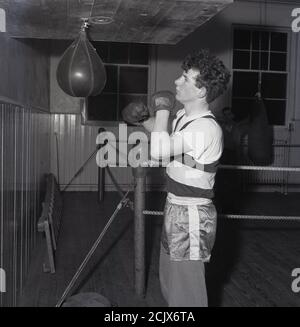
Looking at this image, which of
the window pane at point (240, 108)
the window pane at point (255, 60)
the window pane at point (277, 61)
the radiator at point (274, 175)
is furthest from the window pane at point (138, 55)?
the radiator at point (274, 175)

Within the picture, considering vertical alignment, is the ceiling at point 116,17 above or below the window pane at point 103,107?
above

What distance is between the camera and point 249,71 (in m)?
7.73

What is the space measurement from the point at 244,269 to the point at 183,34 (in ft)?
6.29

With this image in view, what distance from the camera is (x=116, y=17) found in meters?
2.64

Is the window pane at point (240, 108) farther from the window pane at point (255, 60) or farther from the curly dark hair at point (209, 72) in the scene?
the curly dark hair at point (209, 72)

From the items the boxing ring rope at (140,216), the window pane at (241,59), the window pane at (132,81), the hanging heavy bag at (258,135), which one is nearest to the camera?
the boxing ring rope at (140,216)

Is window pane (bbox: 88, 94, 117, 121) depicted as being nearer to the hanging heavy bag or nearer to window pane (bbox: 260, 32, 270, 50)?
the hanging heavy bag

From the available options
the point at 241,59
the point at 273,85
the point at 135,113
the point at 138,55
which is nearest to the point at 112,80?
the point at 138,55

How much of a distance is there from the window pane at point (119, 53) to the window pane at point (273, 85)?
98.3 inches

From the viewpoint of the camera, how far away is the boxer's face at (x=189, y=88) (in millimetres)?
1967

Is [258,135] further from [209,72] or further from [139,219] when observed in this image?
[209,72]

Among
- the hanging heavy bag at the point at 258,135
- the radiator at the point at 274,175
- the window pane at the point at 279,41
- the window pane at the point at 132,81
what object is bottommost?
the radiator at the point at 274,175

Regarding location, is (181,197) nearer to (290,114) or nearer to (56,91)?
(56,91)

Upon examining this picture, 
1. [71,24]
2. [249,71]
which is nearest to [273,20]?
[249,71]
